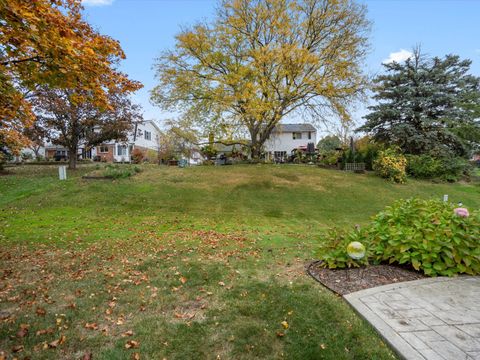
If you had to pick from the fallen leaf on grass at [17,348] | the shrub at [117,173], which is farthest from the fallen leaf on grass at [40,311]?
the shrub at [117,173]

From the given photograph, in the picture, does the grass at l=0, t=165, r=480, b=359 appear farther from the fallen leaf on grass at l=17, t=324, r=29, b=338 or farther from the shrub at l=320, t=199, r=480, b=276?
the shrub at l=320, t=199, r=480, b=276

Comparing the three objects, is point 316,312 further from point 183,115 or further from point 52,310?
point 183,115

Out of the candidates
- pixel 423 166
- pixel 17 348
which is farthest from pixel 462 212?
pixel 423 166

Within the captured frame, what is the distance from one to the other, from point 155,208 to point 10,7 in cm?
747

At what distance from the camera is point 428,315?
9.71 ft

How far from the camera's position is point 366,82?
16.8 metres

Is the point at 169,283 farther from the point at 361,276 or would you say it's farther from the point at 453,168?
the point at 453,168

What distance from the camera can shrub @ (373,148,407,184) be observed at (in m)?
15.5

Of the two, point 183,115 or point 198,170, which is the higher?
point 183,115

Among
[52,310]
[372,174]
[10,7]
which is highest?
[10,7]

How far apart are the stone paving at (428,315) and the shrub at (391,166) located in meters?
12.7

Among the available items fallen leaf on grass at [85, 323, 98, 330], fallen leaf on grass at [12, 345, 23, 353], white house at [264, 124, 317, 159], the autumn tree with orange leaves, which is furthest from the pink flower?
white house at [264, 124, 317, 159]

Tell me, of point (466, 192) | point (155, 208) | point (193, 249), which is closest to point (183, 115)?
point (155, 208)

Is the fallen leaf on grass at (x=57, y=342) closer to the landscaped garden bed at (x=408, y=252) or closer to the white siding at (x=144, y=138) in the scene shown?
the landscaped garden bed at (x=408, y=252)
